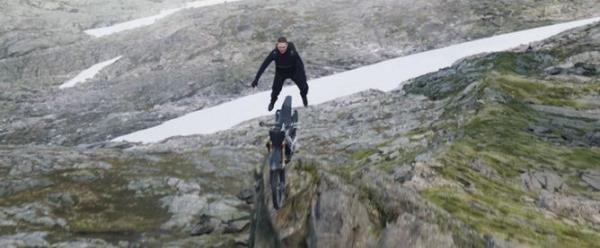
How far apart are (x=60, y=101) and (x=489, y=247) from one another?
84.5m

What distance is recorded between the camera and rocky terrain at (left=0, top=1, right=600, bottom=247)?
19062 mm

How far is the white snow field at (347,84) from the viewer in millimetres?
67188

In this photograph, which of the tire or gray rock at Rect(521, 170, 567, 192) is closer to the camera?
the tire

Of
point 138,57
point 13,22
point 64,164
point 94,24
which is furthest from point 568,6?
point 13,22

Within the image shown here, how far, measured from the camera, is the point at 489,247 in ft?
49.1

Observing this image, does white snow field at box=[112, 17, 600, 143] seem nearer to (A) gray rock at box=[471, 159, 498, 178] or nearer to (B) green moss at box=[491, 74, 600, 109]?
(B) green moss at box=[491, 74, 600, 109]

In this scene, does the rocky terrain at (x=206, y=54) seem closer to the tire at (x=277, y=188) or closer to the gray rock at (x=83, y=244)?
the gray rock at (x=83, y=244)

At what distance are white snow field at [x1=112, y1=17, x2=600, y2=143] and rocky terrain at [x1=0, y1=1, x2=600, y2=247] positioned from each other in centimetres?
426

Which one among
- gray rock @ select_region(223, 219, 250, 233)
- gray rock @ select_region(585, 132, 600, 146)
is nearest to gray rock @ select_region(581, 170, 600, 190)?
gray rock @ select_region(585, 132, 600, 146)

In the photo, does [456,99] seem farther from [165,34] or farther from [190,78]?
[165,34]

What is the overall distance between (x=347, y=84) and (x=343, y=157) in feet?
90.4

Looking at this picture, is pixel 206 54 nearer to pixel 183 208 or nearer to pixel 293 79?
pixel 183 208

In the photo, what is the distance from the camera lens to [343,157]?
4625cm

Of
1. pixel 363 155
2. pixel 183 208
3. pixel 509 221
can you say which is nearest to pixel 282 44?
pixel 509 221
